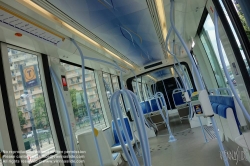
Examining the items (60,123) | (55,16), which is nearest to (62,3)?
(55,16)

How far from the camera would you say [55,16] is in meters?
1.82

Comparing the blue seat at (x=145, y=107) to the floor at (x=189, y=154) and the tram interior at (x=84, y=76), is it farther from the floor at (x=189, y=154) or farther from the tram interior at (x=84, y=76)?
the tram interior at (x=84, y=76)

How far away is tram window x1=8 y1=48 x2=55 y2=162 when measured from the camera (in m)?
2.38

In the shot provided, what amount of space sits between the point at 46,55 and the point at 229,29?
2462mm

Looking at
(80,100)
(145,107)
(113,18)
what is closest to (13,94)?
(113,18)

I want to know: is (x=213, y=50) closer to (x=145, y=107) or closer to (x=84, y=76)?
(x=84, y=76)

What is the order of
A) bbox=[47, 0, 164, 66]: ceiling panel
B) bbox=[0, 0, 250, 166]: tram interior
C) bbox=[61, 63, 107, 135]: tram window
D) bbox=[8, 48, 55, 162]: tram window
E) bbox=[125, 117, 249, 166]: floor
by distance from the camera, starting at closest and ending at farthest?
bbox=[0, 0, 250, 166]: tram interior, bbox=[47, 0, 164, 66]: ceiling panel, bbox=[8, 48, 55, 162]: tram window, bbox=[125, 117, 249, 166]: floor, bbox=[61, 63, 107, 135]: tram window

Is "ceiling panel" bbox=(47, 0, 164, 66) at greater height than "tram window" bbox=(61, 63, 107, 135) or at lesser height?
greater

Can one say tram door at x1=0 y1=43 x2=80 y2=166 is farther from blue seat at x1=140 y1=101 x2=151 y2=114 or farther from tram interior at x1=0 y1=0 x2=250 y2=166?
blue seat at x1=140 y1=101 x2=151 y2=114

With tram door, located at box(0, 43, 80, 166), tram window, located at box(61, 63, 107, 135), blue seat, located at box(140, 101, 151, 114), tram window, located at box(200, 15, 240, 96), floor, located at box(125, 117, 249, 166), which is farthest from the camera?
blue seat, located at box(140, 101, 151, 114)

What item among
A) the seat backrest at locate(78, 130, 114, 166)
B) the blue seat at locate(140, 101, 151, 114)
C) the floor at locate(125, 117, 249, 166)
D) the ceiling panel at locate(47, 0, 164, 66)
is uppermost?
the ceiling panel at locate(47, 0, 164, 66)

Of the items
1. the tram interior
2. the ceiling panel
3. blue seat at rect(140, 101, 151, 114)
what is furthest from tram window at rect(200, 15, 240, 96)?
blue seat at rect(140, 101, 151, 114)

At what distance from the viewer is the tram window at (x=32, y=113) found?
93.9 inches

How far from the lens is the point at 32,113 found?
2.59 meters
